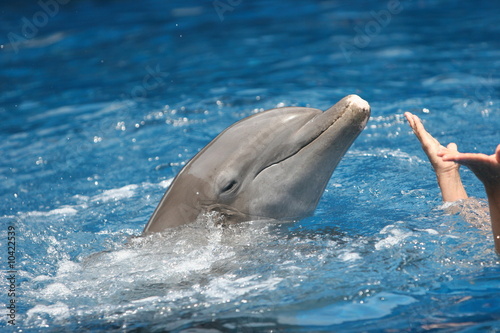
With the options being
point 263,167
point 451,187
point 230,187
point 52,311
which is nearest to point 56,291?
point 52,311

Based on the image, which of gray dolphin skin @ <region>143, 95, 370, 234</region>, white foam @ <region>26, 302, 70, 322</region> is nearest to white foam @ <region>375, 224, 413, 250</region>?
gray dolphin skin @ <region>143, 95, 370, 234</region>

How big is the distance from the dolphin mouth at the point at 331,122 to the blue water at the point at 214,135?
0.67 meters

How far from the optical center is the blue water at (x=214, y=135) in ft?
15.8

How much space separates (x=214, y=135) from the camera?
9930 mm

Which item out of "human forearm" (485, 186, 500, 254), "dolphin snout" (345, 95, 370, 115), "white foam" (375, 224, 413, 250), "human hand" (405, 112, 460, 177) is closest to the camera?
"human forearm" (485, 186, 500, 254)

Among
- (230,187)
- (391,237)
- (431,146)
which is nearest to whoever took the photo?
(230,187)

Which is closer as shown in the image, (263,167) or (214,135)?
(263,167)

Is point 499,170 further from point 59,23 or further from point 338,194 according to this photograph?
point 59,23

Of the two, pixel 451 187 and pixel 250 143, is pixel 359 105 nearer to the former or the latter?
pixel 250 143

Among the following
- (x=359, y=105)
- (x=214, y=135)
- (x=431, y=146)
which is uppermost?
(x=214, y=135)

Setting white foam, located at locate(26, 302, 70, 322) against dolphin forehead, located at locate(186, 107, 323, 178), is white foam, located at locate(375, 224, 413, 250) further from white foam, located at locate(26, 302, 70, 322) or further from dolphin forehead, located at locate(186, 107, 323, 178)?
white foam, located at locate(26, 302, 70, 322)

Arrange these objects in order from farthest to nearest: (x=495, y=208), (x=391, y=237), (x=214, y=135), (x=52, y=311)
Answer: (x=214, y=135) < (x=391, y=237) < (x=52, y=311) < (x=495, y=208)

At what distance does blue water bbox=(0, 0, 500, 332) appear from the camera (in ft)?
15.8

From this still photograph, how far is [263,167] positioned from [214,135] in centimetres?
484
